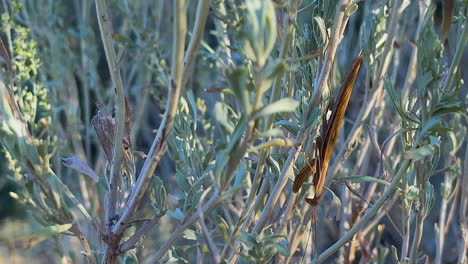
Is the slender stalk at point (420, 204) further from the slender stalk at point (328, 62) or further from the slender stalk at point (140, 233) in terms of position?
the slender stalk at point (140, 233)

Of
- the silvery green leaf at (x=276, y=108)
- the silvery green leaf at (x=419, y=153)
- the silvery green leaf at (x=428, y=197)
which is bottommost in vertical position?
the silvery green leaf at (x=428, y=197)

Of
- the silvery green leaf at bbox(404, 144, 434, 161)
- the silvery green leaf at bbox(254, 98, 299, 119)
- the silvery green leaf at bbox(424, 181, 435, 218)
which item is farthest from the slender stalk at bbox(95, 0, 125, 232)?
the silvery green leaf at bbox(424, 181, 435, 218)

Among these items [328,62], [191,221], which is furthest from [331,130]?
[191,221]

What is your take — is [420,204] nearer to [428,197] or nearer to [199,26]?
[428,197]

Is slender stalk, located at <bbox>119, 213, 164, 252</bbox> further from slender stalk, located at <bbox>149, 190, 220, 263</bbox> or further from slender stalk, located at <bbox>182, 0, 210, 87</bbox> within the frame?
slender stalk, located at <bbox>182, 0, 210, 87</bbox>

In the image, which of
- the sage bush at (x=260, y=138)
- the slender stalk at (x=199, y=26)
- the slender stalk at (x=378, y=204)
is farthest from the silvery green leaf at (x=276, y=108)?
the slender stalk at (x=378, y=204)

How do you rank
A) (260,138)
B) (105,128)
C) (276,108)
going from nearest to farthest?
1. (276,108)
2. (260,138)
3. (105,128)

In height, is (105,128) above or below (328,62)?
below

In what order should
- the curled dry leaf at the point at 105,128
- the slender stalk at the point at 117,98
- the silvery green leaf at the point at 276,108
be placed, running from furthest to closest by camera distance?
the curled dry leaf at the point at 105,128 → the slender stalk at the point at 117,98 → the silvery green leaf at the point at 276,108

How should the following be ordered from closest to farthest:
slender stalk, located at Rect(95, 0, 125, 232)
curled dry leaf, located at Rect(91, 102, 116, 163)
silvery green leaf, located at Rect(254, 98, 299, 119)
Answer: silvery green leaf, located at Rect(254, 98, 299, 119) → slender stalk, located at Rect(95, 0, 125, 232) → curled dry leaf, located at Rect(91, 102, 116, 163)

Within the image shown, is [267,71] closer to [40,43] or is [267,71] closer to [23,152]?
[23,152]

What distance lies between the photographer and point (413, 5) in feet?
4.23

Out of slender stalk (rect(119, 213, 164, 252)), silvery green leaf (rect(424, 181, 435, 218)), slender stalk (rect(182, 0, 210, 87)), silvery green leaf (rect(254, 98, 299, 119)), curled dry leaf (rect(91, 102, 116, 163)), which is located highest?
slender stalk (rect(182, 0, 210, 87))

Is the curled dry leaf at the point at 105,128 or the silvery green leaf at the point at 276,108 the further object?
the curled dry leaf at the point at 105,128
